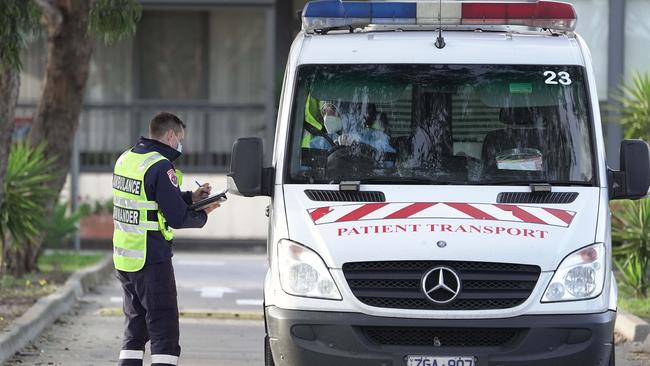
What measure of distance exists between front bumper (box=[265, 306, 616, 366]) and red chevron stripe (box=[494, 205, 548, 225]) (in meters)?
0.56

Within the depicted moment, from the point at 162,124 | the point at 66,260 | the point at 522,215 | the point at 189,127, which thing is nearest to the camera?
the point at 522,215

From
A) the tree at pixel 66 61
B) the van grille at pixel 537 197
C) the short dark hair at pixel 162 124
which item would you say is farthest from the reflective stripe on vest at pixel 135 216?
the tree at pixel 66 61

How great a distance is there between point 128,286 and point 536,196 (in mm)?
2471

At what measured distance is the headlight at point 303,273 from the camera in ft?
24.0

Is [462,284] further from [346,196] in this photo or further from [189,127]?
[189,127]

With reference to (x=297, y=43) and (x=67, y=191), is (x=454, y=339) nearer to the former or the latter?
(x=297, y=43)

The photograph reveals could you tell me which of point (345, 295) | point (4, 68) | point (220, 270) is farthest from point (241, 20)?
point (345, 295)

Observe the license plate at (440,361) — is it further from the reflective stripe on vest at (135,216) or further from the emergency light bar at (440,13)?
the emergency light bar at (440,13)

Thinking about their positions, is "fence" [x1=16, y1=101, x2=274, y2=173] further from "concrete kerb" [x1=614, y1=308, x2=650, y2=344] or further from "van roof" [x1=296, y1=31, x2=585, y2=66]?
"van roof" [x1=296, y1=31, x2=585, y2=66]

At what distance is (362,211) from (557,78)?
1.49 m

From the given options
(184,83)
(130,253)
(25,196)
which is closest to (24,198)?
(25,196)

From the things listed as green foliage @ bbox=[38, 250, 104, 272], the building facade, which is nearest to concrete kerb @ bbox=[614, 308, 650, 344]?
green foliage @ bbox=[38, 250, 104, 272]

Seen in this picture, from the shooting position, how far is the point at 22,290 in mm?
14047

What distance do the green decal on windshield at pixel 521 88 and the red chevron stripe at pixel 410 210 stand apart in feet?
3.29
